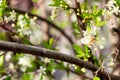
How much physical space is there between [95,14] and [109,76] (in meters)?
0.26

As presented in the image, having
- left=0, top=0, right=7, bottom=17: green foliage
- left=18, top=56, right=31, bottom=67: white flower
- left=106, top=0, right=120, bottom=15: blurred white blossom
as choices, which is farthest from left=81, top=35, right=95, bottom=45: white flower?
left=18, top=56, right=31, bottom=67: white flower

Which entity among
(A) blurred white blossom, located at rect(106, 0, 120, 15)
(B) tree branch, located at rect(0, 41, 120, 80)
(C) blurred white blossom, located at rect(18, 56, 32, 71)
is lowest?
(C) blurred white blossom, located at rect(18, 56, 32, 71)

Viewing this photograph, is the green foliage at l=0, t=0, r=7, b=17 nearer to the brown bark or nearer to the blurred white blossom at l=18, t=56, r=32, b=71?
the blurred white blossom at l=18, t=56, r=32, b=71

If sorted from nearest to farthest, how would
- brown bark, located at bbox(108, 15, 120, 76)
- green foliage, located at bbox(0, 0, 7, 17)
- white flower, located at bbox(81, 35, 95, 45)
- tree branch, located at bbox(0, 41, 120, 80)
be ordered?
tree branch, located at bbox(0, 41, 120, 80) < white flower, located at bbox(81, 35, 95, 45) < green foliage, located at bbox(0, 0, 7, 17) < brown bark, located at bbox(108, 15, 120, 76)

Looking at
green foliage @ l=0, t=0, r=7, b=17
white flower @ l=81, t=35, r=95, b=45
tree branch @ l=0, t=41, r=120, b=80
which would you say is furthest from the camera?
green foliage @ l=0, t=0, r=7, b=17

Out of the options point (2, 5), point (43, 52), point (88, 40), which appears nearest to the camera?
point (43, 52)

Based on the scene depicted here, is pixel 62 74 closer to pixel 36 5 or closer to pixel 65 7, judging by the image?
pixel 36 5

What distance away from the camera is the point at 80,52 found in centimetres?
129

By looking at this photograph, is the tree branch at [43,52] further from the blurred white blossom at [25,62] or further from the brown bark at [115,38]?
the blurred white blossom at [25,62]

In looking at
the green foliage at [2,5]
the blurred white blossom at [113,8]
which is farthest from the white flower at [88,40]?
the green foliage at [2,5]

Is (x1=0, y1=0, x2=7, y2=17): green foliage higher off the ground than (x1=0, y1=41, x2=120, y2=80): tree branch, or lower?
higher

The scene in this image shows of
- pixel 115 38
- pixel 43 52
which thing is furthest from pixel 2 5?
pixel 115 38

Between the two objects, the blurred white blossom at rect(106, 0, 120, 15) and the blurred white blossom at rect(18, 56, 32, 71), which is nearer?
the blurred white blossom at rect(106, 0, 120, 15)

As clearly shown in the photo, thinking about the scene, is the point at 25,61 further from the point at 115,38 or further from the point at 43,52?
the point at 43,52
